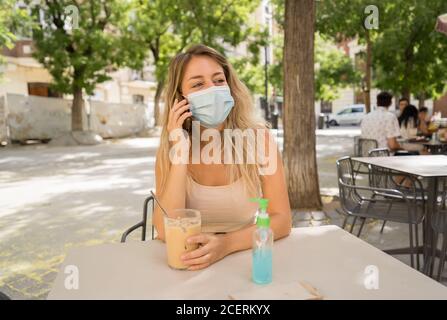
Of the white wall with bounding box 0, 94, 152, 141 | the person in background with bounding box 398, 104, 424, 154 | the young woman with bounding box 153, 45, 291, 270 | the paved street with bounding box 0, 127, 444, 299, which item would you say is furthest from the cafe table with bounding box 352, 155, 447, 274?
the white wall with bounding box 0, 94, 152, 141

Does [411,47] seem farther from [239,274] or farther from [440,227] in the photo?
[239,274]

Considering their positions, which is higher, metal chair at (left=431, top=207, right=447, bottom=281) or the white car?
the white car

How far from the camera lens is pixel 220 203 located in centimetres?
188

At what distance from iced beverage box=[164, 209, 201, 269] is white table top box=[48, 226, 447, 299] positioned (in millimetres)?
40

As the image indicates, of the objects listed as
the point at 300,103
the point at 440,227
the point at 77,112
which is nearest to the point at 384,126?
the point at 300,103

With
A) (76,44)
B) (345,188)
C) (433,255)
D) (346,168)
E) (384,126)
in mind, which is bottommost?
(433,255)

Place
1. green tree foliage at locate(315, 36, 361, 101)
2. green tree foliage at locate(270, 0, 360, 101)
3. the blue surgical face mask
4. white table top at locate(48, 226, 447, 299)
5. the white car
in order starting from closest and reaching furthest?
white table top at locate(48, 226, 447, 299), the blue surgical face mask, green tree foliage at locate(270, 0, 360, 101), green tree foliage at locate(315, 36, 361, 101), the white car

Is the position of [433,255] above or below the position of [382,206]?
below

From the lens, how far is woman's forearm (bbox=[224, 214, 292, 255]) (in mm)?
1444

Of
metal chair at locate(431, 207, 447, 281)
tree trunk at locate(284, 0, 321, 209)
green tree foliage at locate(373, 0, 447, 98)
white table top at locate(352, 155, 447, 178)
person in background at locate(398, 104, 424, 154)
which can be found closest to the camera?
metal chair at locate(431, 207, 447, 281)

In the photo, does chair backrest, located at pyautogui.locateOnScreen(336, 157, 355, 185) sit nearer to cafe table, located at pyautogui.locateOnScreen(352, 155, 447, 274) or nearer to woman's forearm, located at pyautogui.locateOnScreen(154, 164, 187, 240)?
cafe table, located at pyautogui.locateOnScreen(352, 155, 447, 274)

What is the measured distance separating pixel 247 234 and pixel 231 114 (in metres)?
0.73

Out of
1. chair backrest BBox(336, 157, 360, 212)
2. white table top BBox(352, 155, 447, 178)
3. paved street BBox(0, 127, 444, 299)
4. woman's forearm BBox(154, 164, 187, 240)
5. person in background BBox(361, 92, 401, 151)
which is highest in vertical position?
person in background BBox(361, 92, 401, 151)

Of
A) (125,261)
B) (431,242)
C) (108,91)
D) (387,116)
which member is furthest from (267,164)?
(108,91)
